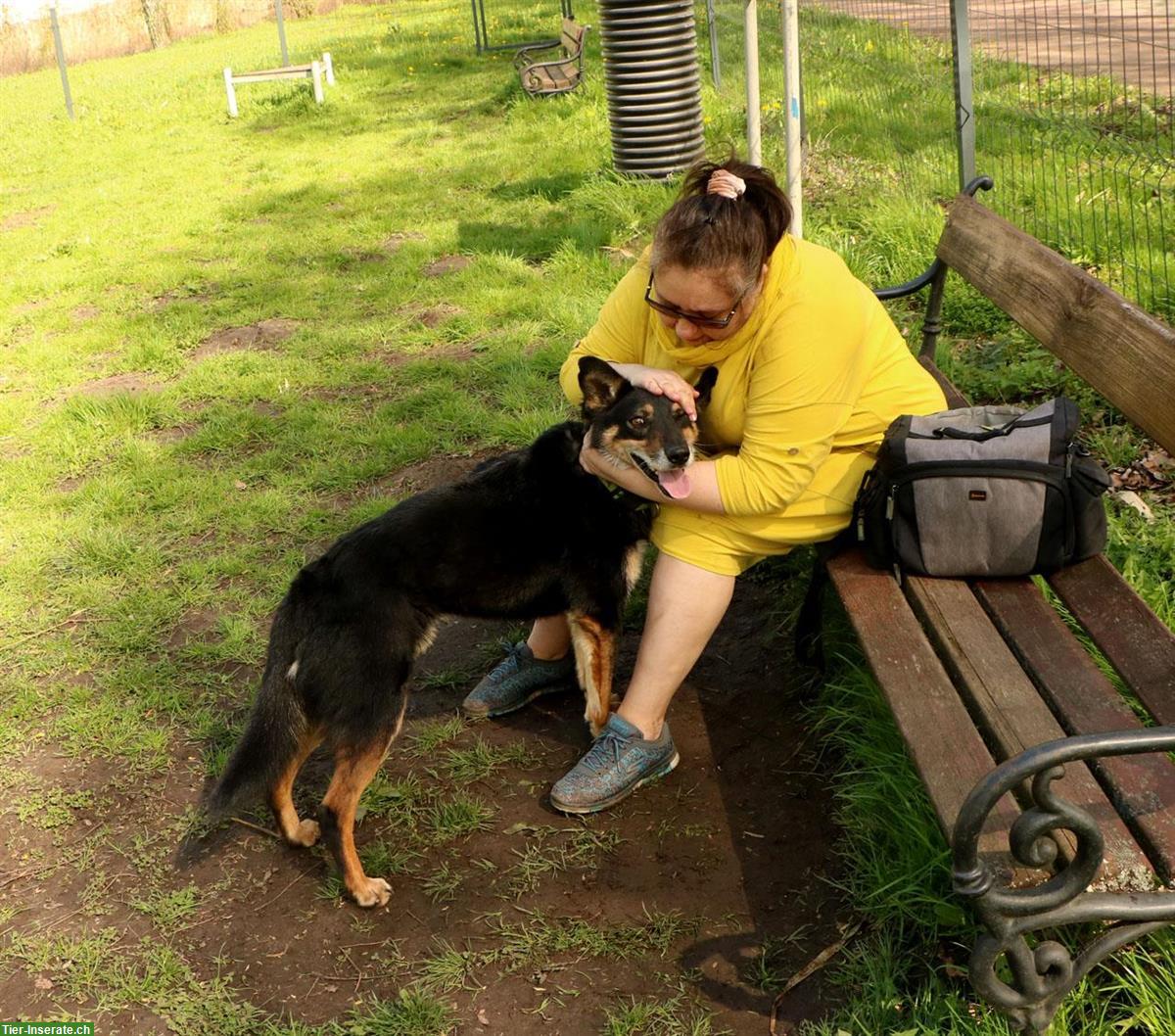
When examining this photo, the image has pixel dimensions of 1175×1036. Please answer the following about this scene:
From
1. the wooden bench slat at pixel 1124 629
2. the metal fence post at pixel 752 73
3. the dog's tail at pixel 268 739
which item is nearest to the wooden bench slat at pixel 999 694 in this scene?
the wooden bench slat at pixel 1124 629

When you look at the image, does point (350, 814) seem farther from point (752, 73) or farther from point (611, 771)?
point (752, 73)

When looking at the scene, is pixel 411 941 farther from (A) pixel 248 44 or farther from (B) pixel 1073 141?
Answer: (A) pixel 248 44

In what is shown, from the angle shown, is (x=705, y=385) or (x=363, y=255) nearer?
(x=705, y=385)

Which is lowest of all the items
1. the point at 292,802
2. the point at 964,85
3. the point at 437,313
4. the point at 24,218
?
the point at 292,802

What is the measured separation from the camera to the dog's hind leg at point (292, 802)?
10.0 feet

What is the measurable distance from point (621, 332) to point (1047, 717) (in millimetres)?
1754

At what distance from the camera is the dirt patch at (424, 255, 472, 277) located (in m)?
7.80

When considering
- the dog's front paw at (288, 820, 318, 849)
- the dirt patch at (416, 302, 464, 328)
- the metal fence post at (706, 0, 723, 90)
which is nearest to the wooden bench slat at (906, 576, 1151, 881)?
the dog's front paw at (288, 820, 318, 849)

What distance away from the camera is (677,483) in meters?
3.09

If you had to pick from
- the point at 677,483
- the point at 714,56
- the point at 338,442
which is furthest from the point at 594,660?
the point at 714,56

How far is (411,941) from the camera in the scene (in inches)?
113

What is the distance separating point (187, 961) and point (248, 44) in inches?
881

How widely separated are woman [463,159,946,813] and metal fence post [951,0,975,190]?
1713mm

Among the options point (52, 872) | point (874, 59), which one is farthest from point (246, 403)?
point (874, 59)
